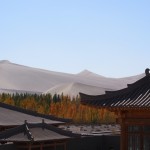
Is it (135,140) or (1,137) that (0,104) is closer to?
(1,137)

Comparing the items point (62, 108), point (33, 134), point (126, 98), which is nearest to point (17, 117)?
point (33, 134)

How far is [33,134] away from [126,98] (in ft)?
41.3

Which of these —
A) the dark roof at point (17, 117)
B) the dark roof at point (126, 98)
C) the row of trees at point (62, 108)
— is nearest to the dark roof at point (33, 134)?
the dark roof at point (17, 117)

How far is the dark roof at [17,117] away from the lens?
30.4 metres

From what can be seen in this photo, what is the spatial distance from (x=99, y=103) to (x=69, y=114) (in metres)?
61.8

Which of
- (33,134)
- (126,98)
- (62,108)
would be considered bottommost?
(33,134)

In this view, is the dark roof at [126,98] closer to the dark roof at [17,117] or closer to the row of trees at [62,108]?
the dark roof at [17,117]

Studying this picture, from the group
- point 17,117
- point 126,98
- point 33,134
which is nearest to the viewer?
point 126,98

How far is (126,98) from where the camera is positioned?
16.9 m

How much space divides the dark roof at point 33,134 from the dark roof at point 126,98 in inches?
415

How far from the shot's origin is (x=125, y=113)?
1723 cm

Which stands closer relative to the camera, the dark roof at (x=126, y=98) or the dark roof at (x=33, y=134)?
the dark roof at (x=126, y=98)

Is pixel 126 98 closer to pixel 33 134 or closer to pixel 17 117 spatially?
pixel 33 134

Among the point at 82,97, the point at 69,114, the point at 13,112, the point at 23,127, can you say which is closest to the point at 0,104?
the point at 13,112
